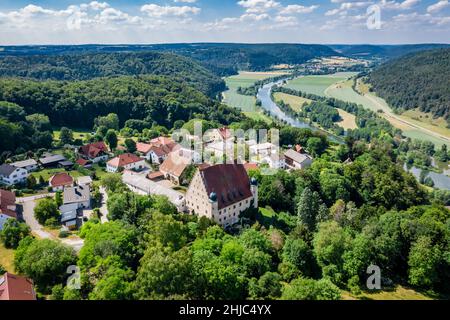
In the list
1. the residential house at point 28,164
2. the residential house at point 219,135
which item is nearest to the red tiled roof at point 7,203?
the residential house at point 28,164

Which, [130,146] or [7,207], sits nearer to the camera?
[7,207]

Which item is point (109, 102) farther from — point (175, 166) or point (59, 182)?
point (175, 166)

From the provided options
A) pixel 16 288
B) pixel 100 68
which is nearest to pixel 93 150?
pixel 16 288

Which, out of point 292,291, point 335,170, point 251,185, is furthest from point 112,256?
point 335,170

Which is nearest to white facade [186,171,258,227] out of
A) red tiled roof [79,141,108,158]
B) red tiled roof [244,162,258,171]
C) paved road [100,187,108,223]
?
red tiled roof [244,162,258,171]

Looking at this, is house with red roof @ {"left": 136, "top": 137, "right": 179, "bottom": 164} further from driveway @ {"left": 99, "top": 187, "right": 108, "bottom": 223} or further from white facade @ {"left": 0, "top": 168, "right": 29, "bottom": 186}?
white facade @ {"left": 0, "top": 168, "right": 29, "bottom": 186}
